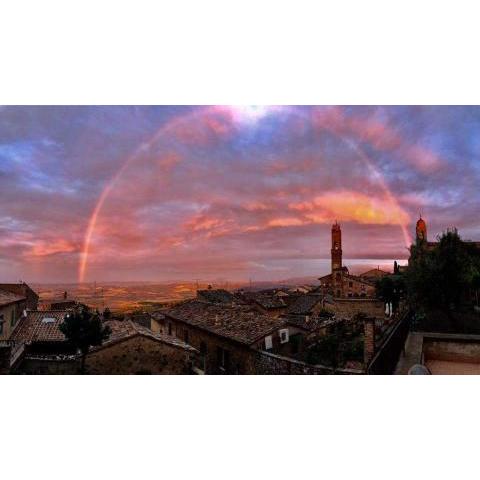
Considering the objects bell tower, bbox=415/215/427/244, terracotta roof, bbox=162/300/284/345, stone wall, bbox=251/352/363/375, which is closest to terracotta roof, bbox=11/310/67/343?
terracotta roof, bbox=162/300/284/345

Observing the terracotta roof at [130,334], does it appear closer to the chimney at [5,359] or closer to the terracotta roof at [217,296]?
the terracotta roof at [217,296]

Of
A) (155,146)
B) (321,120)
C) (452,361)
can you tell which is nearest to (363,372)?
(452,361)

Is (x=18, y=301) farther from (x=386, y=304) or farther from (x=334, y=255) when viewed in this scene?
(x=386, y=304)

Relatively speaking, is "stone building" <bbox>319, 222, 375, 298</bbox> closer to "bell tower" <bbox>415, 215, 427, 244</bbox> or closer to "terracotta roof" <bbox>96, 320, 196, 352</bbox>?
"bell tower" <bbox>415, 215, 427, 244</bbox>

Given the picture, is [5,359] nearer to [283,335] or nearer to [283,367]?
[283,367]

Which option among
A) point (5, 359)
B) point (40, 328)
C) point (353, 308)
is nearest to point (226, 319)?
point (353, 308)
